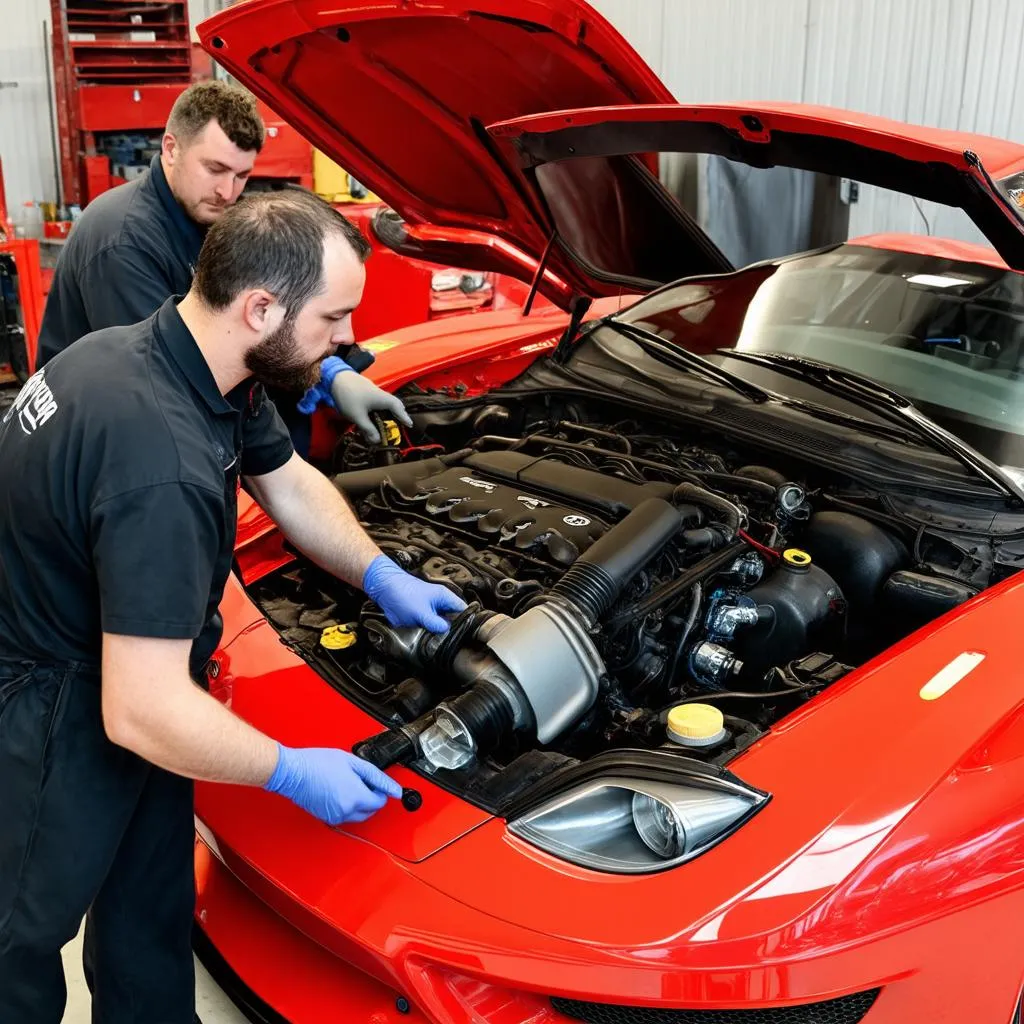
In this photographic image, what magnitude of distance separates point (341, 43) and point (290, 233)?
135 centimetres

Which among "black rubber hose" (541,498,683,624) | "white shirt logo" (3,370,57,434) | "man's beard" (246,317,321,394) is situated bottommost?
"black rubber hose" (541,498,683,624)

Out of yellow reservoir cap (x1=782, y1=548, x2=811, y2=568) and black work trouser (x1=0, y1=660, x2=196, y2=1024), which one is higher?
yellow reservoir cap (x1=782, y1=548, x2=811, y2=568)

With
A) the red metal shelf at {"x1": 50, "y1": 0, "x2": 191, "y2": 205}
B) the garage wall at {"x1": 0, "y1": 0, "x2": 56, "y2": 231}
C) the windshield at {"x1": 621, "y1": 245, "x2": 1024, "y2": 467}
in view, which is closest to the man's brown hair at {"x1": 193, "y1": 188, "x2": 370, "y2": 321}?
the windshield at {"x1": 621, "y1": 245, "x2": 1024, "y2": 467}

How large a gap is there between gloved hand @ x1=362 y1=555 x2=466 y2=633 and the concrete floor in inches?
32.3

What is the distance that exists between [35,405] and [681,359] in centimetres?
165

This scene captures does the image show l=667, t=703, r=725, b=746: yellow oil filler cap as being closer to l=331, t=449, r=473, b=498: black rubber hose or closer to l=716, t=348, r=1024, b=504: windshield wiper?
l=716, t=348, r=1024, b=504: windshield wiper

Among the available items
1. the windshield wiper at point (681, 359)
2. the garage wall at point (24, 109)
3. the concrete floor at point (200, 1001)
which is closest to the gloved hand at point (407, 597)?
the concrete floor at point (200, 1001)

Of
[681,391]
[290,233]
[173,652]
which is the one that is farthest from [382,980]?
[681,391]

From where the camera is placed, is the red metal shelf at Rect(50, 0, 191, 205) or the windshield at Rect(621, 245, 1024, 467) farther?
the red metal shelf at Rect(50, 0, 191, 205)

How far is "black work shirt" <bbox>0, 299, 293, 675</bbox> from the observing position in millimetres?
1448

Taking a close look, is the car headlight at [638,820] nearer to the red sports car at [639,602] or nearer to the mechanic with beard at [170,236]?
the red sports car at [639,602]

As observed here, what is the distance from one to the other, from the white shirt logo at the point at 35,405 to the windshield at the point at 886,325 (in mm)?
1649

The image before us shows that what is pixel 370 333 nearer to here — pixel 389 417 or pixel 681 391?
pixel 389 417

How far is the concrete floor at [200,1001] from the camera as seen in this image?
6.79ft
